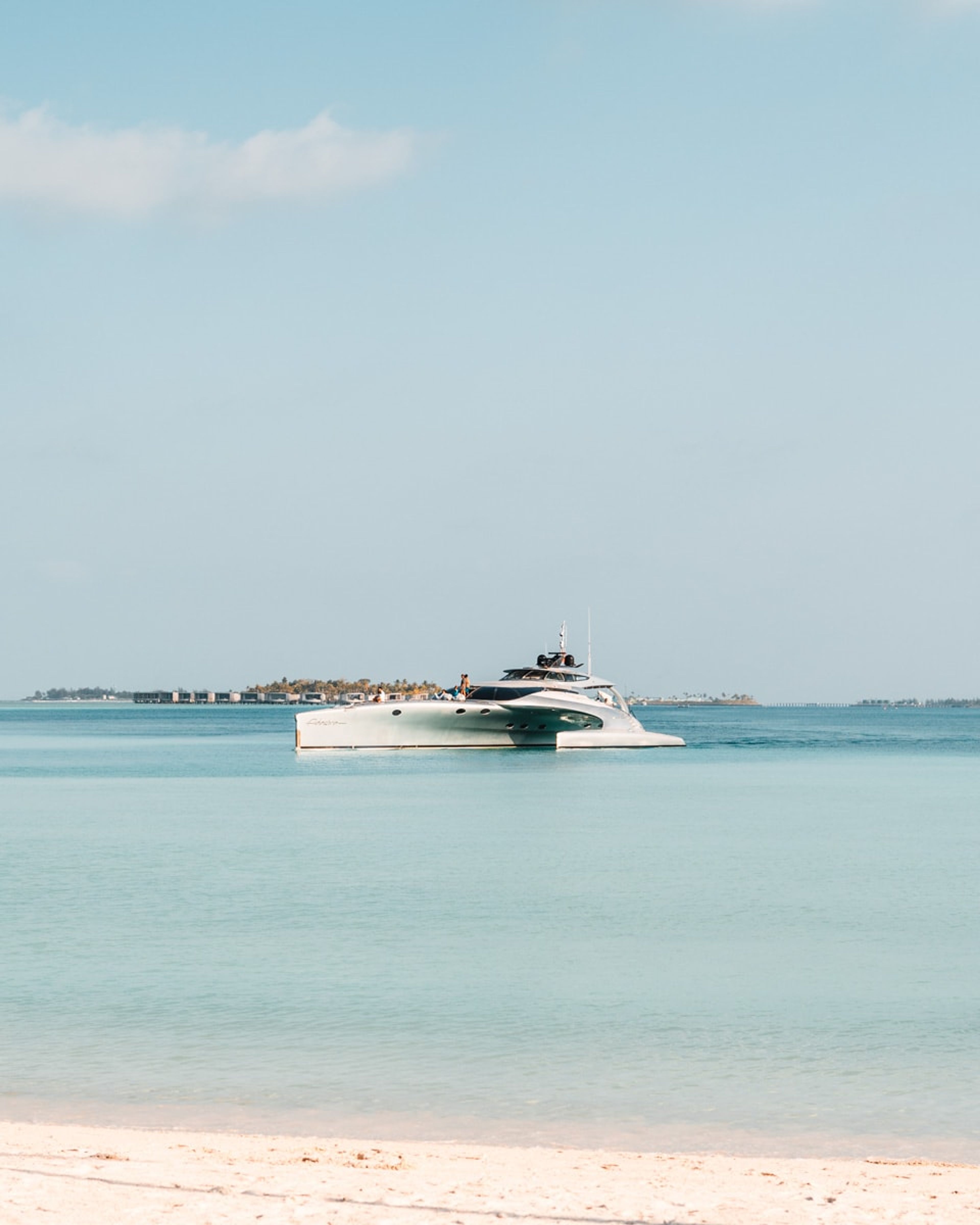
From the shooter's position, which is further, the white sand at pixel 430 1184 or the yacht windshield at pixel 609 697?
the yacht windshield at pixel 609 697

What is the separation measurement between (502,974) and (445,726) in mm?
57269

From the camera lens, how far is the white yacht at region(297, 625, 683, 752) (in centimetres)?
7431

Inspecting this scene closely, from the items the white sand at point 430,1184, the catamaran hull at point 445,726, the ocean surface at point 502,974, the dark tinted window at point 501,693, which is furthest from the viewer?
the dark tinted window at point 501,693

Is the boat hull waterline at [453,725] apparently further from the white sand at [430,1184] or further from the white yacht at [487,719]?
the white sand at [430,1184]

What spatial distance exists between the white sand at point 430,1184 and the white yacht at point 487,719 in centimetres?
6379

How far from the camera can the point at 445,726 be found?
74.8 metres

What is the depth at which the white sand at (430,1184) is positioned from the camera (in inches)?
316

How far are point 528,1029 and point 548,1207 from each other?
636 centimetres

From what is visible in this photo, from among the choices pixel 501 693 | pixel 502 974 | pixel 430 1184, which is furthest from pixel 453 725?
pixel 430 1184

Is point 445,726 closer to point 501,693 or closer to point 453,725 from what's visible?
point 453,725

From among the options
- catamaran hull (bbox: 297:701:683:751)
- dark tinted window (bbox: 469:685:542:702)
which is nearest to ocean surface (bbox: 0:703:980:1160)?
catamaran hull (bbox: 297:701:683:751)

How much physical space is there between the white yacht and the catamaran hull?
0.04 m

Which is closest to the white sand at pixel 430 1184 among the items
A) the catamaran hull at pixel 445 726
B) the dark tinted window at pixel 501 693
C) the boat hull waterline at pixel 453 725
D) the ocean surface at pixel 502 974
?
the ocean surface at pixel 502 974

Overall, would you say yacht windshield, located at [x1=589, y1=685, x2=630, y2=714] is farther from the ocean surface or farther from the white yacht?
the ocean surface
